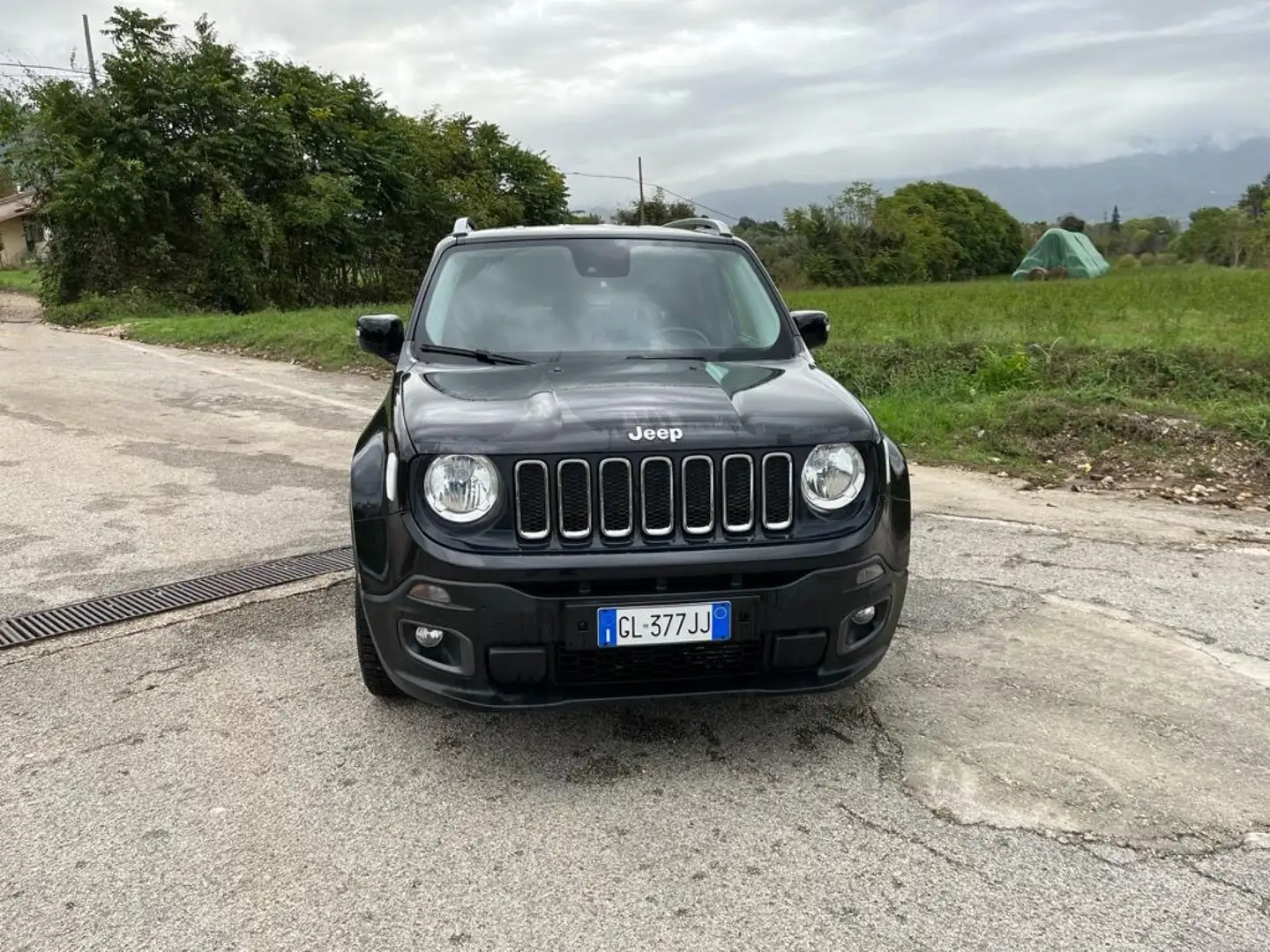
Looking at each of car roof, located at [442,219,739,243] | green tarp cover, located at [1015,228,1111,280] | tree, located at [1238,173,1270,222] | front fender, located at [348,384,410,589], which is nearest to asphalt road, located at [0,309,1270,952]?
front fender, located at [348,384,410,589]

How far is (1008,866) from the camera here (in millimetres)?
2623

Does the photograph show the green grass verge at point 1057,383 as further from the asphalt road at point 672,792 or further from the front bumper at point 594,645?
the front bumper at point 594,645

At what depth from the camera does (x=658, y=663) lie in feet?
9.69

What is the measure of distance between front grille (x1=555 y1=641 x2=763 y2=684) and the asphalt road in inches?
13.7

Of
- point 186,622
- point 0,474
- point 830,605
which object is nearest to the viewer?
point 830,605

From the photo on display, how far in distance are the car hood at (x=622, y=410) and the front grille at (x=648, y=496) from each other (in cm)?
5

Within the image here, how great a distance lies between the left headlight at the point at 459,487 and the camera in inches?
114

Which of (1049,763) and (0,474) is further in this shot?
(0,474)

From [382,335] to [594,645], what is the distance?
2053 mm

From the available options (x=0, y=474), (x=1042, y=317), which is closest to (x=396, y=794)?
(x=0, y=474)

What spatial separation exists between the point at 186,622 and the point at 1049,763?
349 cm

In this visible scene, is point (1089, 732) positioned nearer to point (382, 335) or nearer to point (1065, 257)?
point (382, 335)

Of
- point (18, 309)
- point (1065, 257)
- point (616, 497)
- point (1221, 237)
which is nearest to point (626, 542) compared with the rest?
point (616, 497)

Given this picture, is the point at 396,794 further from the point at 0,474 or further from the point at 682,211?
the point at 682,211
